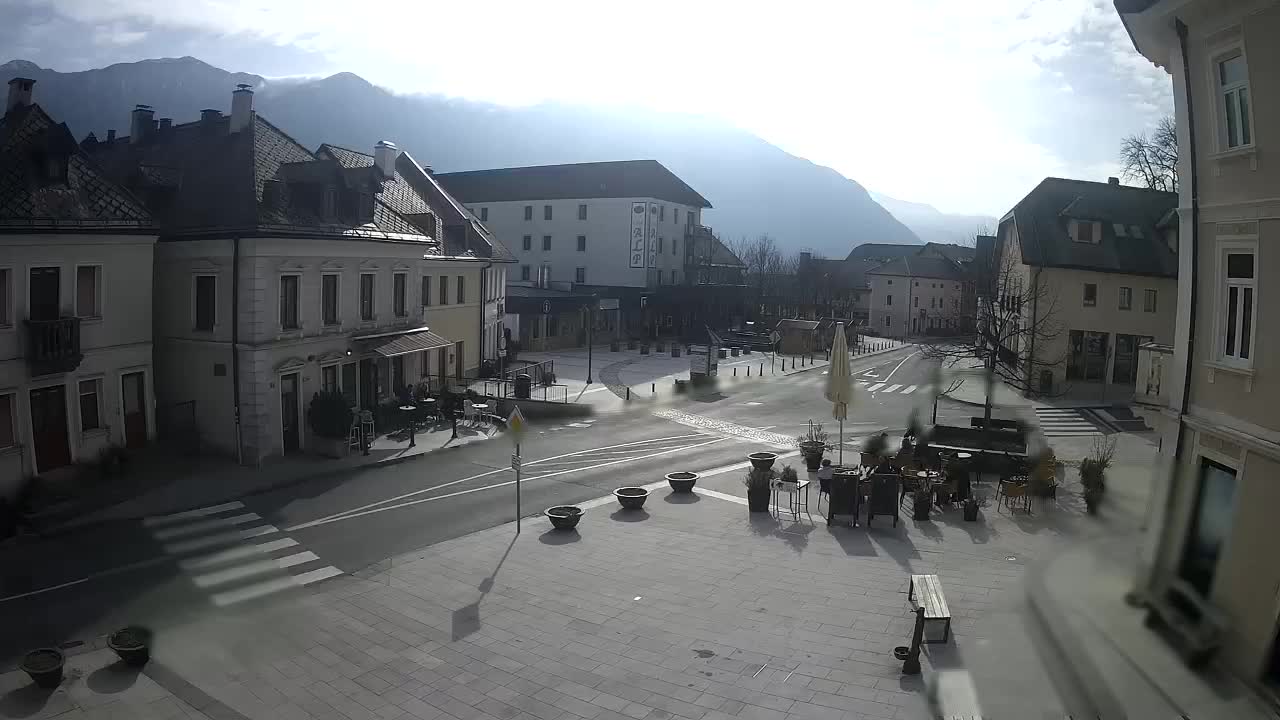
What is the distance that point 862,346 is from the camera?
2987 inches

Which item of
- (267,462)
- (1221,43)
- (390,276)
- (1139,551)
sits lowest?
(267,462)

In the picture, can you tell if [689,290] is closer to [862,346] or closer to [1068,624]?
[862,346]

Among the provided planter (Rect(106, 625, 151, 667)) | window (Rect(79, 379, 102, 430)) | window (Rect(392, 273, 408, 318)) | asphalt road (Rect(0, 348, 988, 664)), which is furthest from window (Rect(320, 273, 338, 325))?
planter (Rect(106, 625, 151, 667))

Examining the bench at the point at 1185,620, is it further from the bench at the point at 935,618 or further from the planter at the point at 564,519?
the planter at the point at 564,519

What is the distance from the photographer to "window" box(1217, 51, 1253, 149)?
8391mm

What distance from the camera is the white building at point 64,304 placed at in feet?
65.1

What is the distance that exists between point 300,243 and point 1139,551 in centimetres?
2310

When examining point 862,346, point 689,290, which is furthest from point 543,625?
point 862,346

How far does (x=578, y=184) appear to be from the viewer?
7438cm

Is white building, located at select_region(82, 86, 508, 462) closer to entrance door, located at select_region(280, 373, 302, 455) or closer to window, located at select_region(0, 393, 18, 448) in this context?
entrance door, located at select_region(280, 373, 302, 455)

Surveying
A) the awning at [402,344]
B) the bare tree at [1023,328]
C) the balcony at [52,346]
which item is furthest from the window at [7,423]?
the bare tree at [1023,328]

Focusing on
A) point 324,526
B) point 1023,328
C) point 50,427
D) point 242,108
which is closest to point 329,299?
point 242,108

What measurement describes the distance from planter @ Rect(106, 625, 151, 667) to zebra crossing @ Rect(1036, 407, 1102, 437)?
2940 cm

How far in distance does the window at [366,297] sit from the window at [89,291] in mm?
8149
